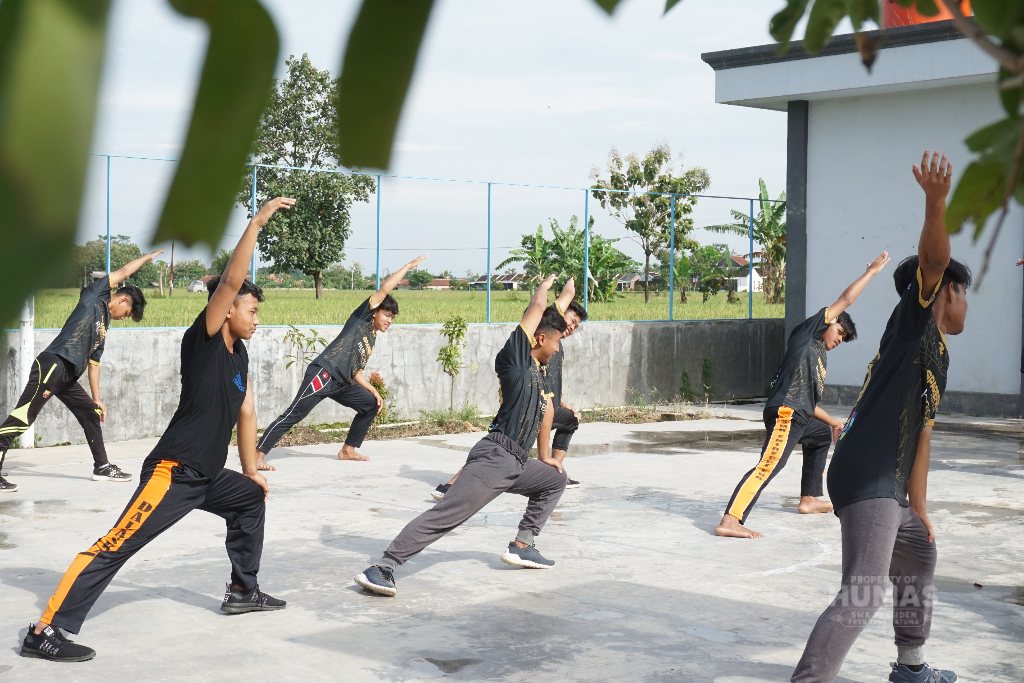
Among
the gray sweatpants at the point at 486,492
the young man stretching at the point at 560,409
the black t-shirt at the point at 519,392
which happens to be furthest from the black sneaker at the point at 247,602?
the young man stretching at the point at 560,409

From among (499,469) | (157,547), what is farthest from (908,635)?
(157,547)

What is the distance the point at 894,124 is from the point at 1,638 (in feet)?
42.8

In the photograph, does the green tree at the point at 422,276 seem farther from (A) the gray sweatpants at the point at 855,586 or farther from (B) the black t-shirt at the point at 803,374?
(B) the black t-shirt at the point at 803,374

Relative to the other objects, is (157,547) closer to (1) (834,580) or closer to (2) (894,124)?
(1) (834,580)

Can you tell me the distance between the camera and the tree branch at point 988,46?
2.15ft

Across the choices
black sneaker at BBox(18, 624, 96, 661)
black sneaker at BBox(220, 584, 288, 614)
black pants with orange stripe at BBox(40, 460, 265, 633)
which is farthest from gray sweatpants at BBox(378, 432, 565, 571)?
black sneaker at BBox(18, 624, 96, 661)

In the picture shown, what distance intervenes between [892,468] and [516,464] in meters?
2.51

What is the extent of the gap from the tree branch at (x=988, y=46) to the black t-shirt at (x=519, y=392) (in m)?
5.65

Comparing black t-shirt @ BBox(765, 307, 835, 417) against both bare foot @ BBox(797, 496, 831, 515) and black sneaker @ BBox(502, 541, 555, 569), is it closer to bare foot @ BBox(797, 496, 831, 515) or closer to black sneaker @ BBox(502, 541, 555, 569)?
bare foot @ BBox(797, 496, 831, 515)

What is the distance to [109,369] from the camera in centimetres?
1132

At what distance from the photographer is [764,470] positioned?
7.22 metres

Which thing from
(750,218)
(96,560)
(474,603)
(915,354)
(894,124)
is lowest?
(474,603)

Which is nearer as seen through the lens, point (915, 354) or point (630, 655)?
point (915, 354)

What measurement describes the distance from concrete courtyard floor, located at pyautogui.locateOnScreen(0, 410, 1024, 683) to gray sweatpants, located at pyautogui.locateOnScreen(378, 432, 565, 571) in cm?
25
